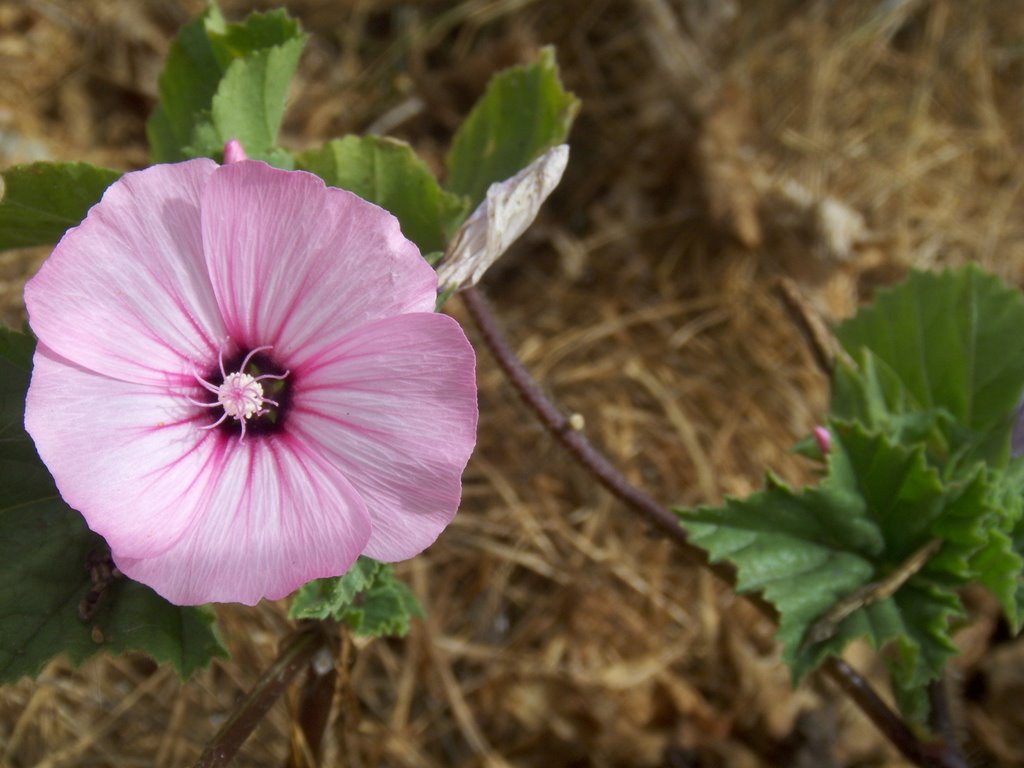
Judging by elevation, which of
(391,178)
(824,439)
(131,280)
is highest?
(391,178)

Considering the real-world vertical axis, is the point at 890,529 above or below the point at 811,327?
below

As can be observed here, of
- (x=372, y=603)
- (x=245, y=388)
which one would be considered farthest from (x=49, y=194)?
(x=372, y=603)

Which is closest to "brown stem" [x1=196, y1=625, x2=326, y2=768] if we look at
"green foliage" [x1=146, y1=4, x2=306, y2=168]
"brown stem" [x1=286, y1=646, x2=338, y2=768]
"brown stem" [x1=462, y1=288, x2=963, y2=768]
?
"brown stem" [x1=286, y1=646, x2=338, y2=768]

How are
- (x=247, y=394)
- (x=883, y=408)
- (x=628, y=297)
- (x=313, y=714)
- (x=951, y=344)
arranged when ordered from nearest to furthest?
(x=247, y=394), (x=313, y=714), (x=883, y=408), (x=951, y=344), (x=628, y=297)

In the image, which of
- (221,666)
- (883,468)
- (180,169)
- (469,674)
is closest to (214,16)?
(180,169)

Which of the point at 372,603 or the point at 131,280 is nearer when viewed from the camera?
the point at 131,280

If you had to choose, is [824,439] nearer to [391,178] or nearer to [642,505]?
[642,505]
